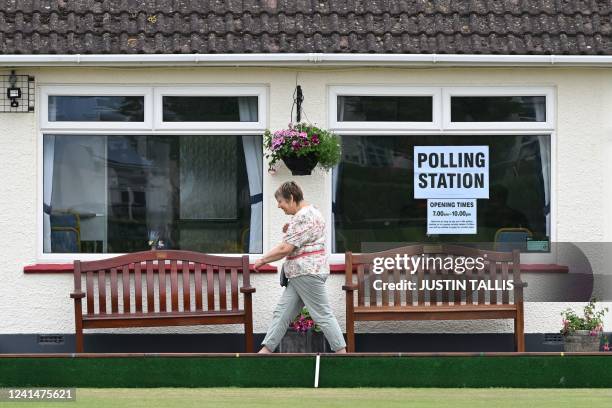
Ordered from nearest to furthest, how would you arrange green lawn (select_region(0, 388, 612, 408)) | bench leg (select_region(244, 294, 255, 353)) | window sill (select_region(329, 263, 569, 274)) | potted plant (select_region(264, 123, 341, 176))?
green lawn (select_region(0, 388, 612, 408)) < bench leg (select_region(244, 294, 255, 353)) < potted plant (select_region(264, 123, 341, 176)) < window sill (select_region(329, 263, 569, 274))

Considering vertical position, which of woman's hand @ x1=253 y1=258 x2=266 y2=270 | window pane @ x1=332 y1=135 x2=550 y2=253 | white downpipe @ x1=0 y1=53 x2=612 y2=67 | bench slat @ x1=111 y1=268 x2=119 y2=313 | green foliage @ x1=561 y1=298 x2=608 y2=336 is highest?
white downpipe @ x1=0 y1=53 x2=612 y2=67

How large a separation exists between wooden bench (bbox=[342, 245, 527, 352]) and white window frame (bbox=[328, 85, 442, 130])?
1097 mm

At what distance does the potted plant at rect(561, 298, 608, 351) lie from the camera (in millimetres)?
12023

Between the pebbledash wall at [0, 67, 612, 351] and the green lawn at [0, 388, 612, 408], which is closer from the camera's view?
the green lawn at [0, 388, 612, 408]

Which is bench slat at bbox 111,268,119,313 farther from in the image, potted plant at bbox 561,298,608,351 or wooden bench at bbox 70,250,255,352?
potted plant at bbox 561,298,608,351

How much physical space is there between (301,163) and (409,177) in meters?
1.06

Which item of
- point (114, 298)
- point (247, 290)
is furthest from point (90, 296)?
point (247, 290)

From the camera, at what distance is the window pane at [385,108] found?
12.4m

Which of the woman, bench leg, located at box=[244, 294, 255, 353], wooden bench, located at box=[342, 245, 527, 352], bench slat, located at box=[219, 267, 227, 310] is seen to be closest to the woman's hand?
the woman

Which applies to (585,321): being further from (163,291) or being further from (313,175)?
(163,291)

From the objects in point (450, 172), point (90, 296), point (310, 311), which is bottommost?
point (310, 311)

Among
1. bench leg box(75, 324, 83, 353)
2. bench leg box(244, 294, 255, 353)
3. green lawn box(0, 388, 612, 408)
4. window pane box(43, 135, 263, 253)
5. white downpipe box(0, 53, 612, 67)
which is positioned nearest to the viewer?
green lawn box(0, 388, 612, 408)

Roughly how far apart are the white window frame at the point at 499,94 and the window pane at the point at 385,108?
16cm

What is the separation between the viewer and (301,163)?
39.5 feet
